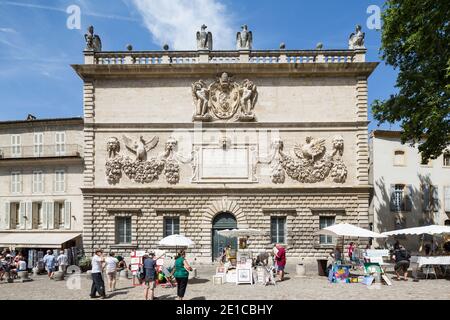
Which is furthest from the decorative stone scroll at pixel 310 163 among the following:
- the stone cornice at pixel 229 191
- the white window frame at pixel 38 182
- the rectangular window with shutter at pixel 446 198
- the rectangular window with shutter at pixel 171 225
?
the white window frame at pixel 38 182

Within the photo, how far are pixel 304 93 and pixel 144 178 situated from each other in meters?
10.6

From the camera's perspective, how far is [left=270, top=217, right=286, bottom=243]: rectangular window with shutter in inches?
951

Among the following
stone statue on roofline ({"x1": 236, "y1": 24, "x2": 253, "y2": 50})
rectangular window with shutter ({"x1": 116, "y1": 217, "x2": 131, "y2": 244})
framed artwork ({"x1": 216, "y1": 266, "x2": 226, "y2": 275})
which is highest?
stone statue on roofline ({"x1": 236, "y1": 24, "x2": 253, "y2": 50})

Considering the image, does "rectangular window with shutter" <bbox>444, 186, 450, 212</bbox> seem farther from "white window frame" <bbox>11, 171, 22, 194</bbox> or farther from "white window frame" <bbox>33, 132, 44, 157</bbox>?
"white window frame" <bbox>11, 171, 22, 194</bbox>

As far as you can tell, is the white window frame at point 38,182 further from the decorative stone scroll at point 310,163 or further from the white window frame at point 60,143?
the decorative stone scroll at point 310,163

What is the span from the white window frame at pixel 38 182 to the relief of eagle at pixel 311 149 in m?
16.4

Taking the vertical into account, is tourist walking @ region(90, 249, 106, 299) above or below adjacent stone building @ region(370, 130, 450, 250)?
below

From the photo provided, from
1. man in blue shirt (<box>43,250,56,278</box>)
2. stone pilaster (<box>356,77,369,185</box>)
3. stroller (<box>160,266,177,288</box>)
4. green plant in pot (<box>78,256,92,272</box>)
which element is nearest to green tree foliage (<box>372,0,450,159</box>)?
stone pilaster (<box>356,77,369,185</box>)

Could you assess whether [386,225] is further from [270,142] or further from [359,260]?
Result: [270,142]

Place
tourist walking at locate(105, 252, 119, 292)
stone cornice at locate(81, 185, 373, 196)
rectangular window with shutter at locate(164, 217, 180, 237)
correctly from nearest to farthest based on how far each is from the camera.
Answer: tourist walking at locate(105, 252, 119, 292) → stone cornice at locate(81, 185, 373, 196) → rectangular window with shutter at locate(164, 217, 180, 237)

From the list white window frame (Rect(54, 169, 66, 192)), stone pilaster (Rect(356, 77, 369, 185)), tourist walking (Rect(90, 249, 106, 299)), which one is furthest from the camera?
white window frame (Rect(54, 169, 66, 192))

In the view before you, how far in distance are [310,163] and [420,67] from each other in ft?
25.5

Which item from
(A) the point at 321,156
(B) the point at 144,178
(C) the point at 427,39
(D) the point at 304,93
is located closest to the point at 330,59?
(D) the point at 304,93

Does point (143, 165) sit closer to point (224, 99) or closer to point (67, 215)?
point (224, 99)
